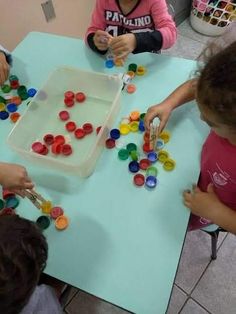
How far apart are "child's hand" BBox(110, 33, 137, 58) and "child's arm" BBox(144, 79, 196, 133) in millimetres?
A: 215

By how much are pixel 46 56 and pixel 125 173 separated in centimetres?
53

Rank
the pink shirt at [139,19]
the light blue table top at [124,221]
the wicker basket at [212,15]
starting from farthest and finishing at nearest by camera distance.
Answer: the wicker basket at [212,15] < the pink shirt at [139,19] < the light blue table top at [124,221]

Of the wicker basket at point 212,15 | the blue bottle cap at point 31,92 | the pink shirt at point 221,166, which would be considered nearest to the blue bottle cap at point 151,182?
the pink shirt at point 221,166

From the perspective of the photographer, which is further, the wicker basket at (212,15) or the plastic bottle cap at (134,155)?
the wicker basket at (212,15)

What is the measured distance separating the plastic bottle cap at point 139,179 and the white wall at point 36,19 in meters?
1.12

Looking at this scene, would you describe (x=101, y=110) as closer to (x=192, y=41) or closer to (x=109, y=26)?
(x=109, y=26)

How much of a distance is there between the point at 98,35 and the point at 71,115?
0.89ft

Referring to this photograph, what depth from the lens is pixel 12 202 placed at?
2.26 feet

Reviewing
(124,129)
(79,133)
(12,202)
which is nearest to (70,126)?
(79,133)

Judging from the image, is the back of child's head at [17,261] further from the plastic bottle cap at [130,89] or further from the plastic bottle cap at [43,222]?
the plastic bottle cap at [130,89]

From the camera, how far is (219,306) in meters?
1.05

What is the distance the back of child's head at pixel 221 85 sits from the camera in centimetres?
47

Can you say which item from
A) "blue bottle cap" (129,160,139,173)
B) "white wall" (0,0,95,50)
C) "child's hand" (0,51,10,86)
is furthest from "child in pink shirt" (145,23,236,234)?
"white wall" (0,0,95,50)

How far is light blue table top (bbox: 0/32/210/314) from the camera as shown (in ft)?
1.84
